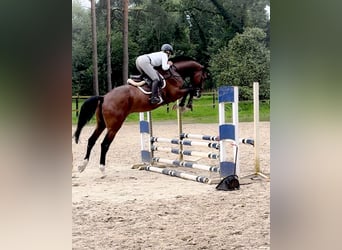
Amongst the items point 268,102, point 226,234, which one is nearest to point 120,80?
point 268,102

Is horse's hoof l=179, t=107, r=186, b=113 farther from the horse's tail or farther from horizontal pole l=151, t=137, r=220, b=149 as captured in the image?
the horse's tail

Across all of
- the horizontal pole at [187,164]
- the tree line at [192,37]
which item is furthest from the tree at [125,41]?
the horizontal pole at [187,164]

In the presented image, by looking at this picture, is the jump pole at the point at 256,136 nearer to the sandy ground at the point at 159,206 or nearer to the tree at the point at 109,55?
the sandy ground at the point at 159,206

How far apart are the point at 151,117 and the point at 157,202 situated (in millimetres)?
319

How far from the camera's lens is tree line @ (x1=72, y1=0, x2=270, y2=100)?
65.1 inches

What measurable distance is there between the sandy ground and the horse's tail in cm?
3

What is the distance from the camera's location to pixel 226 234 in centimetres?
167

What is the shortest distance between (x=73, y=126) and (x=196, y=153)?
477 millimetres

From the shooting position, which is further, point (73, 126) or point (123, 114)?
point (123, 114)
